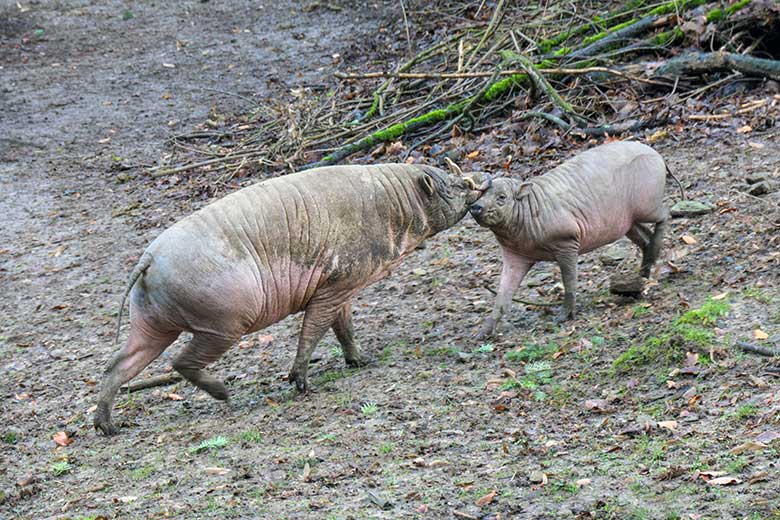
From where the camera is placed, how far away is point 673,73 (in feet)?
36.7

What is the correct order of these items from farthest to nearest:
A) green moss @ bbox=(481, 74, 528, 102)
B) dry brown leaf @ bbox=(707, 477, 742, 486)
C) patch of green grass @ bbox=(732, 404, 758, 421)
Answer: green moss @ bbox=(481, 74, 528, 102)
patch of green grass @ bbox=(732, 404, 758, 421)
dry brown leaf @ bbox=(707, 477, 742, 486)

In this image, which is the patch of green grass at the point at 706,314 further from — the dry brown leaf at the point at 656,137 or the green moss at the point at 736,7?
the green moss at the point at 736,7

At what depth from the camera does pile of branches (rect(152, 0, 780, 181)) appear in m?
11.1

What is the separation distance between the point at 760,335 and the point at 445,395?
1946 millimetres

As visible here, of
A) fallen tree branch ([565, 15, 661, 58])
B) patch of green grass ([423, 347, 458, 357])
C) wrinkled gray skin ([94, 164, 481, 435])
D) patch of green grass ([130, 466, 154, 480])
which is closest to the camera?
patch of green grass ([130, 466, 154, 480])

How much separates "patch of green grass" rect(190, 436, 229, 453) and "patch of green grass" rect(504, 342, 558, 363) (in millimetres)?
1992

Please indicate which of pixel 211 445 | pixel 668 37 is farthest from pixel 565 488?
pixel 668 37

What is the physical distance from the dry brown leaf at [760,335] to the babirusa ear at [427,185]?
2584 millimetres

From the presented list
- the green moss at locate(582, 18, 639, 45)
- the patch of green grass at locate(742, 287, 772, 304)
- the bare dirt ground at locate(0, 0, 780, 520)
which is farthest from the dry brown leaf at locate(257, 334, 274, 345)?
the green moss at locate(582, 18, 639, 45)

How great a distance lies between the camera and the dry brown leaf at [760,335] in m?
6.04

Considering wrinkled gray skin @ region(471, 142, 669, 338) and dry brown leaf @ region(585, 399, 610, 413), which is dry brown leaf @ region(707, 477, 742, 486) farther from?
wrinkled gray skin @ region(471, 142, 669, 338)

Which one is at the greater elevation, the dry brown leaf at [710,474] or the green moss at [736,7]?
the green moss at [736,7]

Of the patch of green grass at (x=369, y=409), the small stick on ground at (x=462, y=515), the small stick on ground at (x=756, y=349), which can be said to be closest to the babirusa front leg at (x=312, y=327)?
the patch of green grass at (x=369, y=409)

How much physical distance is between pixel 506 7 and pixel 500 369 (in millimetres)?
8126
